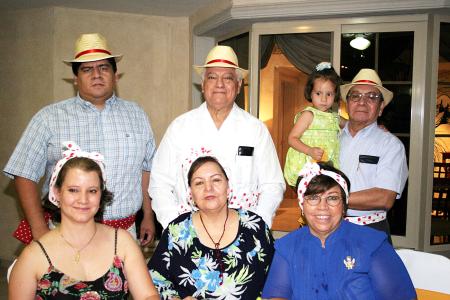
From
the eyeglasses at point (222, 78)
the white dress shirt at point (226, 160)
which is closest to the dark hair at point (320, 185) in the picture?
the white dress shirt at point (226, 160)

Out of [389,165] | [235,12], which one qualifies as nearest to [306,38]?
[235,12]

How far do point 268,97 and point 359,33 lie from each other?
7.38 feet

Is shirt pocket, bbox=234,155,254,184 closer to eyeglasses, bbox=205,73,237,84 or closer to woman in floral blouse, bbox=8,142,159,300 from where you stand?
eyeglasses, bbox=205,73,237,84

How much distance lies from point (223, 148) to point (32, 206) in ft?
3.81

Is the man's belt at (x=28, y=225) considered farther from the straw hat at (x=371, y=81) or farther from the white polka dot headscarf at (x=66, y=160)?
the straw hat at (x=371, y=81)

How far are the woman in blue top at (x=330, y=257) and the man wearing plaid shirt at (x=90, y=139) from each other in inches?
47.1

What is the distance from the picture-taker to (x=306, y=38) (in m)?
5.38

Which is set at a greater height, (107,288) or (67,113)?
(67,113)

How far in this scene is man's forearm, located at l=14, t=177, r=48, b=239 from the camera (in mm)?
2834

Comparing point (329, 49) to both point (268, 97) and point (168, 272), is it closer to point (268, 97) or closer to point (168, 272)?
point (268, 97)

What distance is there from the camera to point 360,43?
518 cm

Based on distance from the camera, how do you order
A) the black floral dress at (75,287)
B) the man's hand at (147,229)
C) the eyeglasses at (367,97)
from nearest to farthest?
1. the black floral dress at (75,287)
2. the eyeglasses at (367,97)
3. the man's hand at (147,229)

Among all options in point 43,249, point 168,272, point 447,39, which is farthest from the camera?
point 447,39

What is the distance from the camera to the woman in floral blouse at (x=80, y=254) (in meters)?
2.04
